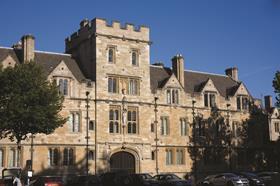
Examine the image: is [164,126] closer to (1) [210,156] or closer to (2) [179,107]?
(2) [179,107]

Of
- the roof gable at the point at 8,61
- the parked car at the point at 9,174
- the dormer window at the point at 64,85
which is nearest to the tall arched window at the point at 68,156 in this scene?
the dormer window at the point at 64,85

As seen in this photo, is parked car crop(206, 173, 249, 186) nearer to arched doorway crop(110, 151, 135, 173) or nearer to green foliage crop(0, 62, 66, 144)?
arched doorway crop(110, 151, 135, 173)

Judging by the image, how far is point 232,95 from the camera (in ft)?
210

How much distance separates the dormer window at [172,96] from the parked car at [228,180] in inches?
499

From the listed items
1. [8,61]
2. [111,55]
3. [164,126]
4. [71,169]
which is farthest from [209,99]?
[8,61]

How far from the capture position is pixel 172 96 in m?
58.2

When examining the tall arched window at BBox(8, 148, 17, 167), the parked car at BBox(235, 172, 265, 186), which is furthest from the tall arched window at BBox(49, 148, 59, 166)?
the parked car at BBox(235, 172, 265, 186)

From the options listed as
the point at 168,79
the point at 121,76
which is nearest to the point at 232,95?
the point at 168,79

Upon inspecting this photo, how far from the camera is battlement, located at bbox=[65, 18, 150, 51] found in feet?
175

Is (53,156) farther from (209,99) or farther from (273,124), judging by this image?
(273,124)

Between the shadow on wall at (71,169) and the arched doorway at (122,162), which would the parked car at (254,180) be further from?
the shadow on wall at (71,169)

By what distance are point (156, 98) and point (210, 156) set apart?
10377mm

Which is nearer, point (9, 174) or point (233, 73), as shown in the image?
point (9, 174)

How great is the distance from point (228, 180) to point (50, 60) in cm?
2211
